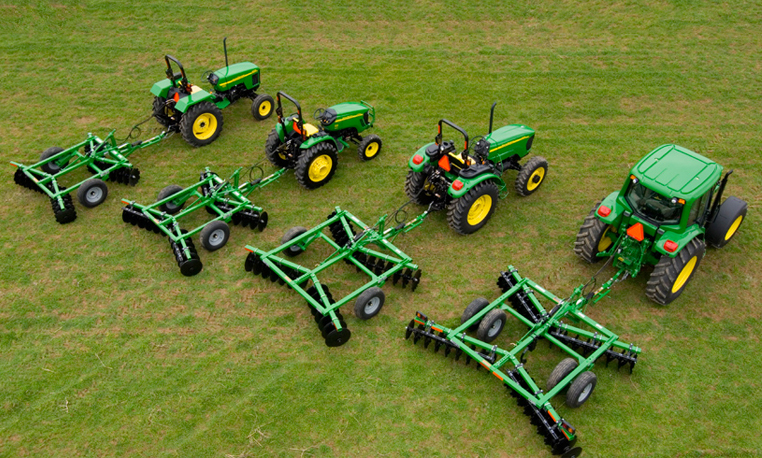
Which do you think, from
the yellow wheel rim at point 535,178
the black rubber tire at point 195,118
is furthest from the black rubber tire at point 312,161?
the yellow wheel rim at point 535,178

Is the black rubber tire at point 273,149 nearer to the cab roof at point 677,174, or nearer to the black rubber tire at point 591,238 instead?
the black rubber tire at point 591,238

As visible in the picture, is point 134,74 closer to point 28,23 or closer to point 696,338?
point 28,23

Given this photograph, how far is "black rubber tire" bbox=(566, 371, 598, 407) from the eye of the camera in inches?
257

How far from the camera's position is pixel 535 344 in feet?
24.0

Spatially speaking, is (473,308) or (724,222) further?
(724,222)

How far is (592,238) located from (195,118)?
7404mm

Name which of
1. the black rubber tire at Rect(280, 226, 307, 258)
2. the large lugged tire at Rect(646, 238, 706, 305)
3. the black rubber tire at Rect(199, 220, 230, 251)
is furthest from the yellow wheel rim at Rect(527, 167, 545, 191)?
the black rubber tire at Rect(199, 220, 230, 251)

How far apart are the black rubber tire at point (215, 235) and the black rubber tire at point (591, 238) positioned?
17.7 ft

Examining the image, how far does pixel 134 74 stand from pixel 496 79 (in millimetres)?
8471

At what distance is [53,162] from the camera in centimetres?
1029

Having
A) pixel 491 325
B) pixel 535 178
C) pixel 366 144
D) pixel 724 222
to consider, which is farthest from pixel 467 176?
pixel 724 222

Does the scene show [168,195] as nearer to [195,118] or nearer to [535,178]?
[195,118]

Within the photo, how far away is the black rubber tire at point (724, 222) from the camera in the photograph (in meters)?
8.39

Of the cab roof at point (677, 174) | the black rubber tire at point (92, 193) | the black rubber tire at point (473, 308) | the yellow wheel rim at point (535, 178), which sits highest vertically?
the cab roof at point (677, 174)
